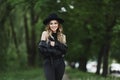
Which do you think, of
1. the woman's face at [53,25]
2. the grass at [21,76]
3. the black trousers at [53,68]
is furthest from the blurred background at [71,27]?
the black trousers at [53,68]

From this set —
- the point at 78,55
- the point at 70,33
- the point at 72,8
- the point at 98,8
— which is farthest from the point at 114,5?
the point at 78,55

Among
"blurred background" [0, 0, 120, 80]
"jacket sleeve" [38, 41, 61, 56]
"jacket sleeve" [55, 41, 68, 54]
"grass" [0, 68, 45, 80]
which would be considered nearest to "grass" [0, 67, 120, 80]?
"grass" [0, 68, 45, 80]

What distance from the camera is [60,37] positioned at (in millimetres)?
9352

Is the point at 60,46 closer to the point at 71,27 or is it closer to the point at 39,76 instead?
the point at 39,76

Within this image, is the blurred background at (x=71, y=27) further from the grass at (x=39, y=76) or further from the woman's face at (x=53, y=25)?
the woman's face at (x=53, y=25)

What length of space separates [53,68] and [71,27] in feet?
50.1

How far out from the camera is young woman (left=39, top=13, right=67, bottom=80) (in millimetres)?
9166

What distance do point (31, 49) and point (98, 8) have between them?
711 inches

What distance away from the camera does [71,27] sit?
24.3 metres

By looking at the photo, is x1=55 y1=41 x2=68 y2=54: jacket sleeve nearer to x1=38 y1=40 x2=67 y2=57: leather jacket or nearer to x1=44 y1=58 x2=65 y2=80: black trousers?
x1=38 y1=40 x2=67 y2=57: leather jacket

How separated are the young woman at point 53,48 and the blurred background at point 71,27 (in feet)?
28.2

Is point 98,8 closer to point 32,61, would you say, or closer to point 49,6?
point 49,6

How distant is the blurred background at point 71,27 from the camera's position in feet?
65.3

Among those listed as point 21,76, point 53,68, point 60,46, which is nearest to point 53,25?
point 60,46
